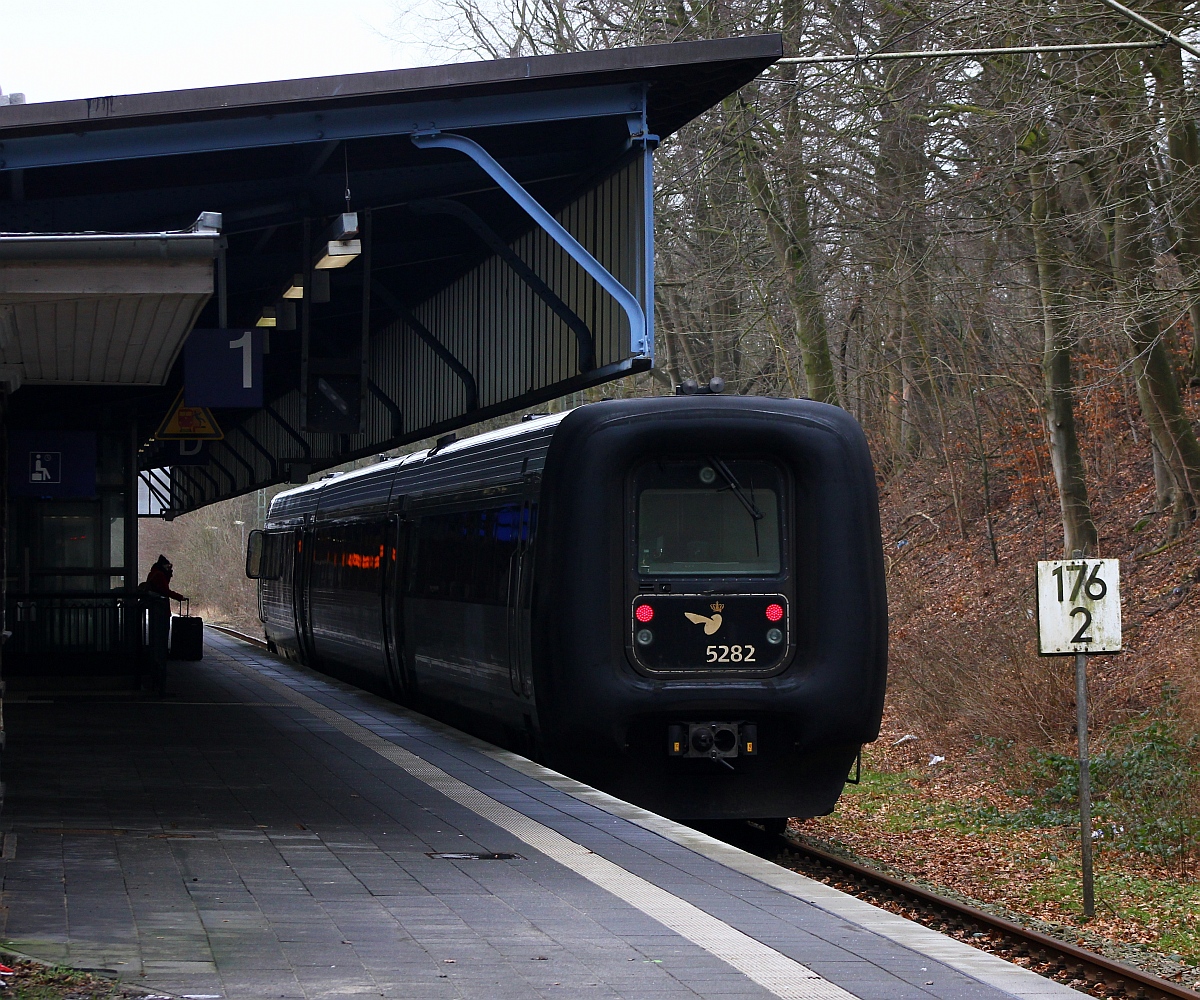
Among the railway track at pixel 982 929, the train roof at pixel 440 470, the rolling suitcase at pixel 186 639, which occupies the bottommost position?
the railway track at pixel 982 929

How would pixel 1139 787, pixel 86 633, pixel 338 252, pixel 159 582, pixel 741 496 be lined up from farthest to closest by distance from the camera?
pixel 159 582 → pixel 86 633 → pixel 1139 787 → pixel 338 252 → pixel 741 496

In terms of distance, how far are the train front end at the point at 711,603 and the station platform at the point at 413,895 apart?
813mm

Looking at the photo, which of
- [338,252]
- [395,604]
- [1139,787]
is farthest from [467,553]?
[1139,787]

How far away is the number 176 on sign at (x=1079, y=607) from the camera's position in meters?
10.5

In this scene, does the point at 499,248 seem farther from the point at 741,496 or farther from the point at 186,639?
the point at 186,639

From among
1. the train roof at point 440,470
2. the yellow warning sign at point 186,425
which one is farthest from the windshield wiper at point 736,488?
the yellow warning sign at point 186,425

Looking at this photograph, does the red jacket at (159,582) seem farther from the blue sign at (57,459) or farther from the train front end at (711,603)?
the train front end at (711,603)

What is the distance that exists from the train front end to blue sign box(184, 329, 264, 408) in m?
3.22

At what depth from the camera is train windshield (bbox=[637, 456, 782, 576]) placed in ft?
38.0

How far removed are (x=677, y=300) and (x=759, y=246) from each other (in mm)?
4984

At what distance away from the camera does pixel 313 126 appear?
1128 cm

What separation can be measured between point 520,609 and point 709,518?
5.35ft

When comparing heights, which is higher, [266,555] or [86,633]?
[266,555]

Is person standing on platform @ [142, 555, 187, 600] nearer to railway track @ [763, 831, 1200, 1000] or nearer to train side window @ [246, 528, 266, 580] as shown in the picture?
train side window @ [246, 528, 266, 580]
